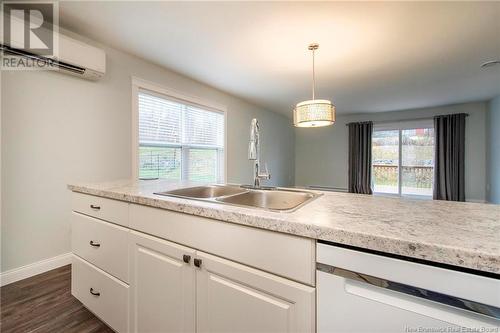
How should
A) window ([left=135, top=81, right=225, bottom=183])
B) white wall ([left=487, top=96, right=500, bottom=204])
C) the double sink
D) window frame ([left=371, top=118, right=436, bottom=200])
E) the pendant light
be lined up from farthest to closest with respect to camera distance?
1. window frame ([left=371, top=118, right=436, bottom=200])
2. white wall ([left=487, top=96, right=500, bottom=204])
3. window ([left=135, top=81, right=225, bottom=183])
4. the pendant light
5. the double sink

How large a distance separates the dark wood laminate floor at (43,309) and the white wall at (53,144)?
274 millimetres

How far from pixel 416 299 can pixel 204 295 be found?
74 cm

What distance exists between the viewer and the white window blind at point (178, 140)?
9.55 feet

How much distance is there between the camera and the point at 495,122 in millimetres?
4359

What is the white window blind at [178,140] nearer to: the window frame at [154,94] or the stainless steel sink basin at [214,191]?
the window frame at [154,94]

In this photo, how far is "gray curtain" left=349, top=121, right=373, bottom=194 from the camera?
592 centimetres

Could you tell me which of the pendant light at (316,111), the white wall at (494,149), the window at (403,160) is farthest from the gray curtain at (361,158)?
the pendant light at (316,111)

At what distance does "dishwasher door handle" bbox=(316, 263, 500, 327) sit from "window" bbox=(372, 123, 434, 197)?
6.06 metres

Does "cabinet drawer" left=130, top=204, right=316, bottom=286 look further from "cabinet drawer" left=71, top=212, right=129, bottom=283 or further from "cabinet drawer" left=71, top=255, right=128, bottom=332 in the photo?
"cabinet drawer" left=71, top=255, right=128, bottom=332

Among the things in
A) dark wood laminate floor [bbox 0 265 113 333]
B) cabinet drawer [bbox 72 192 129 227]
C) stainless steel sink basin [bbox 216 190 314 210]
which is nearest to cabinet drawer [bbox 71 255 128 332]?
dark wood laminate floor [bbox 0 265 113 333]

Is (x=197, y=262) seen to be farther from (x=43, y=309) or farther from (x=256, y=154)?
(x=43, y=309)

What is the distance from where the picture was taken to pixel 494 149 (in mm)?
4395

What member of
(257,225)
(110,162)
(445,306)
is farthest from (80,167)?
(445,306)

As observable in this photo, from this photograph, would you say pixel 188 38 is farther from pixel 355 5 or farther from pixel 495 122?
pixel 495 122
